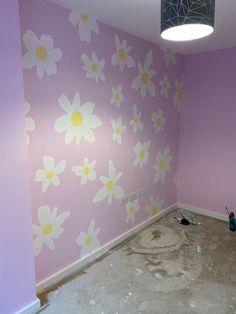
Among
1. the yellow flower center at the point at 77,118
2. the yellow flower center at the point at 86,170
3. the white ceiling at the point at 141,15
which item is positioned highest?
the white ceiling at the point at 141,15

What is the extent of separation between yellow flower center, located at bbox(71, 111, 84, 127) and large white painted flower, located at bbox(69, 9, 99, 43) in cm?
62

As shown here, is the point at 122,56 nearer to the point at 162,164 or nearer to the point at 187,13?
the point at 187,13

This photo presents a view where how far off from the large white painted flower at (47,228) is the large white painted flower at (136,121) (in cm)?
121

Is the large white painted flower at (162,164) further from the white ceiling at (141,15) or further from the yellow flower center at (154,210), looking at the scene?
the white ceiling at (141,15)

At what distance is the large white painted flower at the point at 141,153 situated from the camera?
293 centimetres

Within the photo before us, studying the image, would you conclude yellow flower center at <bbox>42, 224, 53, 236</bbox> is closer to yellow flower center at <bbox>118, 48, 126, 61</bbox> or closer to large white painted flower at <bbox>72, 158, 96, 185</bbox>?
large white painted flower at <bbox>72, 158, 96, 185</bbox>

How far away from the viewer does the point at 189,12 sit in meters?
1.23

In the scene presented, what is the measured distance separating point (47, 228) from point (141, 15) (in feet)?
6.36

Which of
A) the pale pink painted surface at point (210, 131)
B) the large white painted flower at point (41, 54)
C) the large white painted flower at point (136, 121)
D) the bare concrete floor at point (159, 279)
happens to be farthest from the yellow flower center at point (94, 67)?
the bare concrete floor at point (159, 279)

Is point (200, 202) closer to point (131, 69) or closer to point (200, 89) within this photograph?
point (200, 89)

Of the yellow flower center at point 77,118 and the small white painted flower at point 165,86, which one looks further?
the small white painted flower at point 165,86

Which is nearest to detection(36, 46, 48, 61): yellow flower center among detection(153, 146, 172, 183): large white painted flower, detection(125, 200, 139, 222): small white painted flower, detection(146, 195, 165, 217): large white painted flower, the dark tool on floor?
detection(125, 200, 139, 222): small white painted flower

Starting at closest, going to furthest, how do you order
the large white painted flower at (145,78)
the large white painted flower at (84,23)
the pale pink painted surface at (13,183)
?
the pale pink painted surface at (13,183), the large white painted flower at (84,23), the large white painted flower at (145,78)

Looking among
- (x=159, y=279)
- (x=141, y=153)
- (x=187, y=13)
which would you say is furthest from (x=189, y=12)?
(x=159, y=279)
